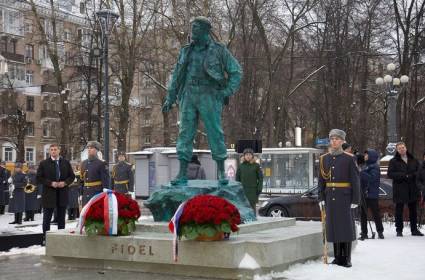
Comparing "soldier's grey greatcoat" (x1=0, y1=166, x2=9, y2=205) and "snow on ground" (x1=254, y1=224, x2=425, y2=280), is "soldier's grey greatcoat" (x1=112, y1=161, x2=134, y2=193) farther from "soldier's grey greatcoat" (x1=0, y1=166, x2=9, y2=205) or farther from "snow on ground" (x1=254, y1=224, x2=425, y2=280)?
"snow on ground" (x1=254, y1=224, x2=425, y2=280)

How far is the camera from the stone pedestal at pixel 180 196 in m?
9.98

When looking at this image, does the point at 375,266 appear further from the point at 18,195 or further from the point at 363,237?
the point at 18,195

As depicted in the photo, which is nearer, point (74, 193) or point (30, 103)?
point (74, 193)

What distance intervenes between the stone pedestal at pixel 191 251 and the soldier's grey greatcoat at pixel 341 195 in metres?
0.43

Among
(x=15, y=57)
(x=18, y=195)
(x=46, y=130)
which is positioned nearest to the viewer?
(x=18, y=195)

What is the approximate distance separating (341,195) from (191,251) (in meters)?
2.26

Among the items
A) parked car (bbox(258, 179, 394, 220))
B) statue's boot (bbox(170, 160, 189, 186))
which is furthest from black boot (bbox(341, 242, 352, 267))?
parked car (bbox(258, 179, 394, 220))

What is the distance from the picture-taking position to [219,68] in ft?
34.0

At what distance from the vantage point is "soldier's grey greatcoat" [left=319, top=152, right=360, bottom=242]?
9.06m

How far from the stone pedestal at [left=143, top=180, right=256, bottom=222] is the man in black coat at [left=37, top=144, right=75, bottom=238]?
245 centimetres

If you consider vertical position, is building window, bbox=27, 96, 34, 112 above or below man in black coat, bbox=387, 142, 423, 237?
above

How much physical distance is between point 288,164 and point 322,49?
29.3ft

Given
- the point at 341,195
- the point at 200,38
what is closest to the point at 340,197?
the point at 341,195

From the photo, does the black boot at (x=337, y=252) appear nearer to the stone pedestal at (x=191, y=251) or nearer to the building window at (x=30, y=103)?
the stone pedestal at (x=191, y=251)
